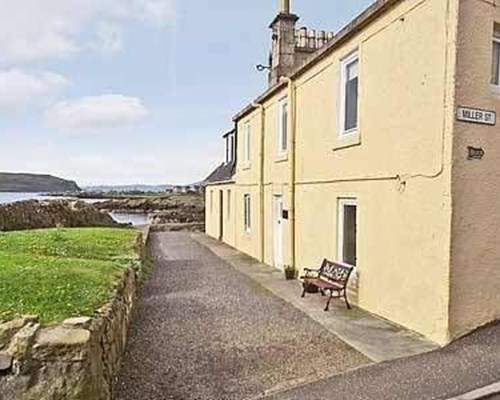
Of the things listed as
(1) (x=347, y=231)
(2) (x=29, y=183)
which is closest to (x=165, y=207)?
(2) (x=29, y=183)

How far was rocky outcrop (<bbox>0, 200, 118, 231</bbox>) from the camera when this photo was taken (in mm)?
16953

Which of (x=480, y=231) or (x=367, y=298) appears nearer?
(x=480, y=231)

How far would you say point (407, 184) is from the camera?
7.91 meters

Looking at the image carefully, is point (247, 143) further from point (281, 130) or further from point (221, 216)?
point (221, 216)

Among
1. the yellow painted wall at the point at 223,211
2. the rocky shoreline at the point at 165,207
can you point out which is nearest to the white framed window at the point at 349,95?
the yellow painted wall at the point at 223,211

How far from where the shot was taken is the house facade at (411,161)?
7.02 m

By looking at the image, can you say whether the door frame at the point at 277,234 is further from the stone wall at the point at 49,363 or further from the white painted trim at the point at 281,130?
the stone wall at the point at 49,363

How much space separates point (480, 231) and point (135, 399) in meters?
5.19

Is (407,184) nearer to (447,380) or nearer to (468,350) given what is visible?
(468,350)

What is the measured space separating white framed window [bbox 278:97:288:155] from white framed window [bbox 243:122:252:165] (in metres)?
4.12

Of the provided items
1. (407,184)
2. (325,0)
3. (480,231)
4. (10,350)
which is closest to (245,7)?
(325,0)

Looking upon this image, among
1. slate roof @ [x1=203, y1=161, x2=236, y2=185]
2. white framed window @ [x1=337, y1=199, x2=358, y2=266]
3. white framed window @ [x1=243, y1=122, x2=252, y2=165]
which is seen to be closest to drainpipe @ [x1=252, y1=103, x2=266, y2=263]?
white framed window @ [x1=243, y1=122, x2=252, y2=165]

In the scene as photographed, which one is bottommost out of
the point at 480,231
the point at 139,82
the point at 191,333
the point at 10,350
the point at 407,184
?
the point at 191,333

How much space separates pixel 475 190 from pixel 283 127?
837 cm
